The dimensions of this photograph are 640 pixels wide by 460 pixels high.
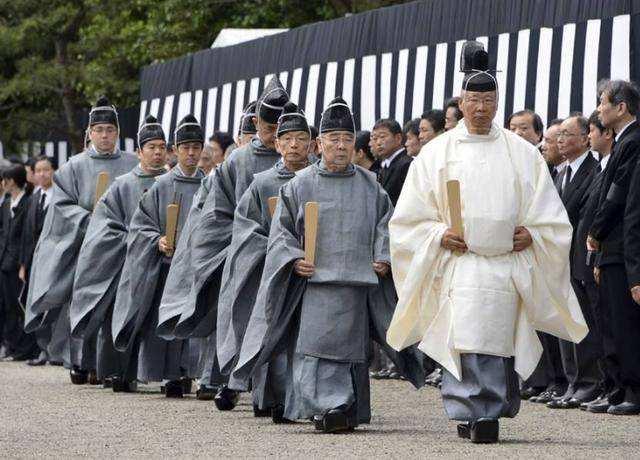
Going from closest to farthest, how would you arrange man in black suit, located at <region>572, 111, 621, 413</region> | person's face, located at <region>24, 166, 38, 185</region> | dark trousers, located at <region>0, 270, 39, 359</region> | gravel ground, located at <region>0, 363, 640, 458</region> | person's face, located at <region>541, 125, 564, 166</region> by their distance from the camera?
gravel ground, located at <region>0, 363, 640, 458</region>
man in black suit, located at <region>572, 111, 621, 413</region>
person's face, located at <region>541, 125, 564, 166</region>
dark trousers, located at <region>0, 270, 39, 359</region>
person's face, located at <region>24, 166, 38, 185</region>

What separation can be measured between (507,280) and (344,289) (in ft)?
3.62

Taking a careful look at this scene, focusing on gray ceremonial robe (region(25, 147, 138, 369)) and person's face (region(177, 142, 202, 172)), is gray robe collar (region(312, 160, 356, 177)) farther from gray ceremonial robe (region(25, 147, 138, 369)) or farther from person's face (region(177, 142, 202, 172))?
gray ceremonial robe (region(25, 147, 138, 369))

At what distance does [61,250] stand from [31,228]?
3.21 m

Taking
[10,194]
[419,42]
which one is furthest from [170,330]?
[10,194]

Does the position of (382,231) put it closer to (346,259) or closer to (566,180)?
(346,259)

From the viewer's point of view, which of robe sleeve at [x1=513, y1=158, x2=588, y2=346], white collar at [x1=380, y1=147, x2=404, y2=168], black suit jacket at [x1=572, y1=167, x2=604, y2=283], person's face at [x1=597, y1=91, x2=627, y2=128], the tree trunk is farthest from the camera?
the tree trunk

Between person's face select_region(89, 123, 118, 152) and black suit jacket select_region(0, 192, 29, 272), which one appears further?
black suit jacket select_region(0, 192, 29, 272)

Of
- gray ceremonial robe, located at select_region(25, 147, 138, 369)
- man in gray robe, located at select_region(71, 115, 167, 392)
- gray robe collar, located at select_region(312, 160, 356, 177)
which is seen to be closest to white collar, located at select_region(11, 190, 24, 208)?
gray ceremonial robe, located at select_region(25, 147, 138, 369)

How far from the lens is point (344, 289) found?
936cm

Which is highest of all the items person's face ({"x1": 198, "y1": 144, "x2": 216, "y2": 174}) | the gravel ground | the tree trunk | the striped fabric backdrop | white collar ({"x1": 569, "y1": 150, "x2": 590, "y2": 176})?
the tree trunk

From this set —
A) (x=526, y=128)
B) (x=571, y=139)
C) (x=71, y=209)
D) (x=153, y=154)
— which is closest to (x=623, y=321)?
(x=571, y=139)

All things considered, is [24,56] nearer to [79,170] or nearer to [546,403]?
[79,170]

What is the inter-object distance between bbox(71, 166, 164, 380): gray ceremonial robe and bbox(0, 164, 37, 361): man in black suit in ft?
14.2

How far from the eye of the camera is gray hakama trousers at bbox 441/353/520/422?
8.46 metres
